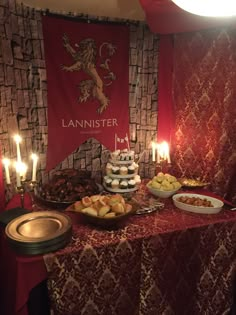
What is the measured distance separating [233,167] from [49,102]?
168 centimetres

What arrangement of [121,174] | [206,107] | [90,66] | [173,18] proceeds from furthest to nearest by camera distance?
1. [90,66]
2. [206,107]
3. [121,174]
4. [173,18]

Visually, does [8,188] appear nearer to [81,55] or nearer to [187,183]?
[81,55]

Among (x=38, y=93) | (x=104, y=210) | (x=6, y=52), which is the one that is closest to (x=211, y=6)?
(x=104, y=210)

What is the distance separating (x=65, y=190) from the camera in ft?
7.26

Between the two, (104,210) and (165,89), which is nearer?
(104,210)

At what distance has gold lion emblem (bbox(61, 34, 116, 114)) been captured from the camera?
8.43 feet

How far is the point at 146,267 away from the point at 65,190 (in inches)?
33.3

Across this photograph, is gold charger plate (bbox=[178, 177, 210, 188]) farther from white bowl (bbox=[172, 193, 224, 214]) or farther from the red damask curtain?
white bowl (bbox=[172, 193, 224, 214])

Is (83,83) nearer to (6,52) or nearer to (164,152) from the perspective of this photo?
(6,52)

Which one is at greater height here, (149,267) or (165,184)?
(165,184)

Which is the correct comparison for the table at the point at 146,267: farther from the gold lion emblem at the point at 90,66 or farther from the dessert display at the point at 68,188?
the gold lion emblem at the point at 90,66

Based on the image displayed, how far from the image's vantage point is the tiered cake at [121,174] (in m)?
2.30

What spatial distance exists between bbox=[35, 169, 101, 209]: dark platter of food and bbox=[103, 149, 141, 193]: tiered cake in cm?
14

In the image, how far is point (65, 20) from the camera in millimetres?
2473
